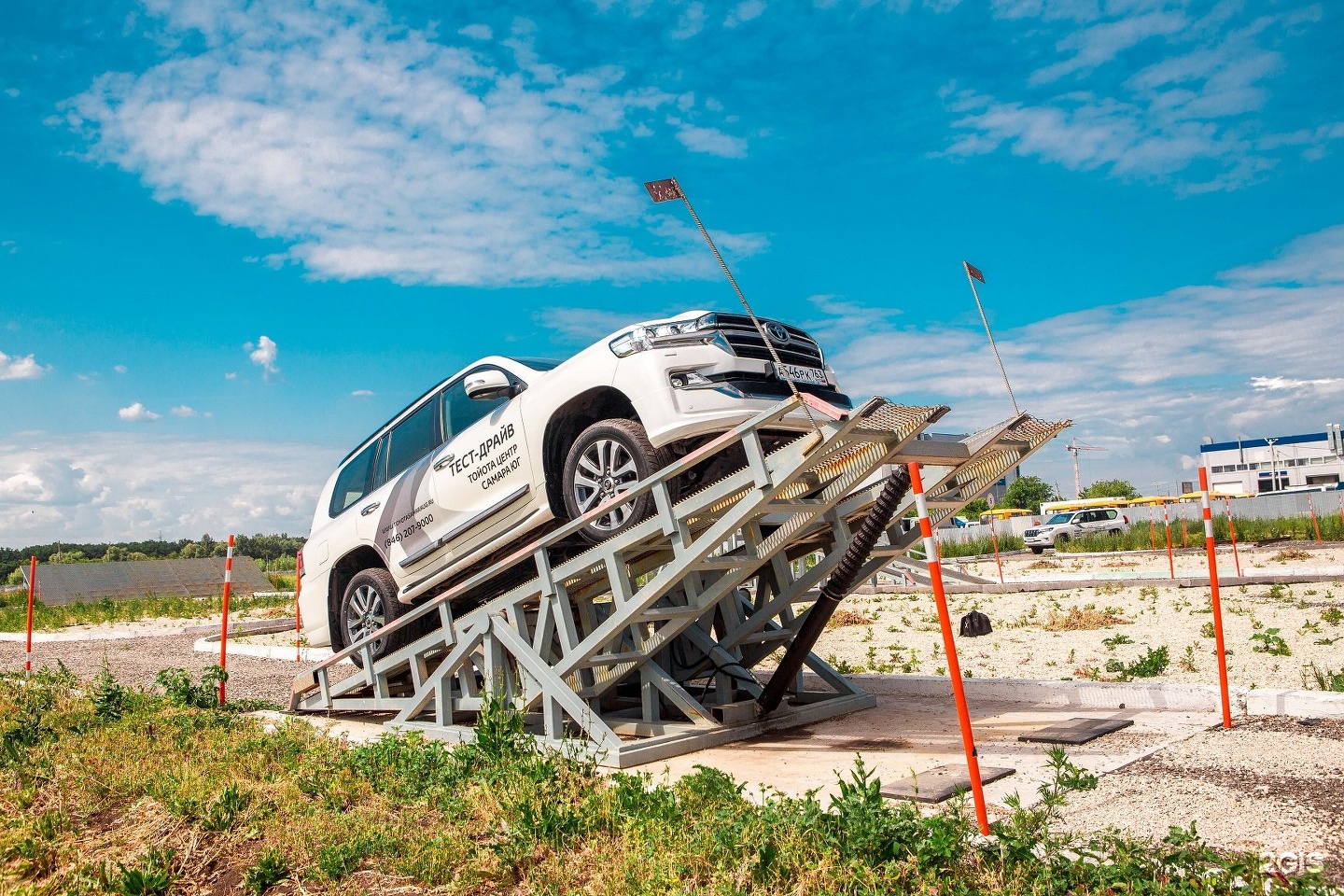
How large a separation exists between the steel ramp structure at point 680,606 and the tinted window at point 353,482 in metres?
1.27

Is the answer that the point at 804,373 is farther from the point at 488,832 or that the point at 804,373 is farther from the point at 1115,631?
the point at 1115,631

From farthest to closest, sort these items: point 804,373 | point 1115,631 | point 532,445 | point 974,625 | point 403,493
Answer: point 974,625, point 1115,631, point 403,493, point 532,445, point 804,373

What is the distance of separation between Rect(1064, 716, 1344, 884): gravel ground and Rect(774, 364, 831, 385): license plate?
8.91ft

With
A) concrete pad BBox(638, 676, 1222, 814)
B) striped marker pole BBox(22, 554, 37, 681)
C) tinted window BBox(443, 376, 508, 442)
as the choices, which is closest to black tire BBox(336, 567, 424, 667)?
tinted window BBox(443, 376, 508, 442)

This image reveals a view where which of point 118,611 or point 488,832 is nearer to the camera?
point 488,832

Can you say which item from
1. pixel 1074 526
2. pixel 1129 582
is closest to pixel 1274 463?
pixel 1074 526

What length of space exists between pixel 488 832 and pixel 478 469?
284 cm

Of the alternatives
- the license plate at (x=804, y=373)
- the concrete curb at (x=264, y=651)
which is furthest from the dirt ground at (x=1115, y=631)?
the concrete curb at (x=264, y=651)

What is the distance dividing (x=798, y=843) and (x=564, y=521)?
316 centimetres

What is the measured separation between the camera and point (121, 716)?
7.90m

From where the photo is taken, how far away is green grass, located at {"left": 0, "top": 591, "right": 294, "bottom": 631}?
2142cm

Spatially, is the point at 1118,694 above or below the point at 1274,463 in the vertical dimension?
below

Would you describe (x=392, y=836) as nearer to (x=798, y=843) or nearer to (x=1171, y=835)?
(x=798, y=843)

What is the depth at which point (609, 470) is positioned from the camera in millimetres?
6023
